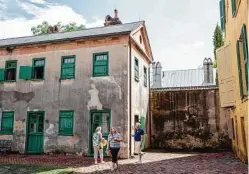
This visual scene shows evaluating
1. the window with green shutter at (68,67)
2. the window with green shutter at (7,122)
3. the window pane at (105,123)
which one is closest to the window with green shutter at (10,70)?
the window with green shutter at (7,122)

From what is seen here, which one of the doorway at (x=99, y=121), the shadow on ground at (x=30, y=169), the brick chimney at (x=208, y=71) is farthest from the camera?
the brick chimney at (x=208, y=71)

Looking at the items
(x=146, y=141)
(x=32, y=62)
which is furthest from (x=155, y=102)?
(x=32, y=62)

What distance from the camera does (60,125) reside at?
1397 centimetres

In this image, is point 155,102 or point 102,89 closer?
point 102,89

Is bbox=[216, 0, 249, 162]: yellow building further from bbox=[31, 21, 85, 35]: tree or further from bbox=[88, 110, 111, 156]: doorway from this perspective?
bbox=[31, 21, 85, 35]: tree

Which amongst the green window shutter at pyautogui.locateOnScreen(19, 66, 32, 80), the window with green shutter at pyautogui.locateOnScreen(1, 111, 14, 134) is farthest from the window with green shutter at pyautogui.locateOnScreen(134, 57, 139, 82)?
the window with green shutter at pyautogui.locateOnScreen(1, 111, 14, 134)

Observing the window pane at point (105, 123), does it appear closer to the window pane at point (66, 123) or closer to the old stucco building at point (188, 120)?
the window pane at point (66, 123)

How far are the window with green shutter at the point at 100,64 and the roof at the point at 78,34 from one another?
1.14 m

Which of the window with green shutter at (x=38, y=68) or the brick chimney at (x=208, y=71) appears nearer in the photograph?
the window with green shutter at (x=38, y=68)

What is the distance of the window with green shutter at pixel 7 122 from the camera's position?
14.9 meters

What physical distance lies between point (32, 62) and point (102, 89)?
503 cm

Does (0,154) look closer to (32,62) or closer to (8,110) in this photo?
(8,110)

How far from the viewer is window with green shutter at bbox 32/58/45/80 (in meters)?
15.0

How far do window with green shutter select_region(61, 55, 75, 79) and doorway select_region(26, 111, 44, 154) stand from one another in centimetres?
263
